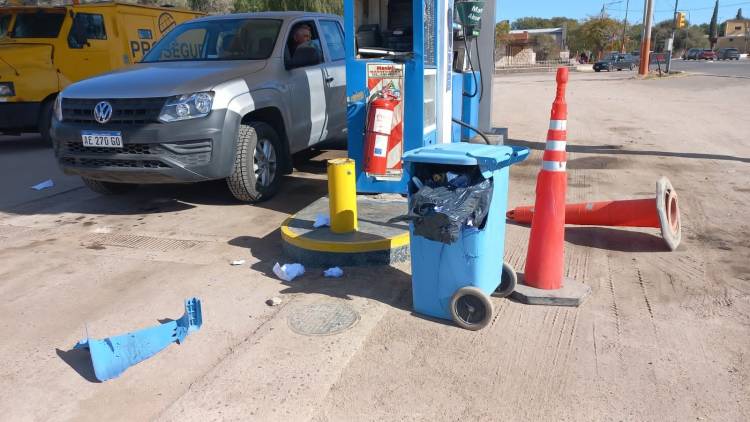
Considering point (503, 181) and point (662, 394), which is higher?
point (503, 181)

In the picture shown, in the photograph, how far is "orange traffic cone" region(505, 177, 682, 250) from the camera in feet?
14.5

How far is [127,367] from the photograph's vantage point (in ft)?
9.97

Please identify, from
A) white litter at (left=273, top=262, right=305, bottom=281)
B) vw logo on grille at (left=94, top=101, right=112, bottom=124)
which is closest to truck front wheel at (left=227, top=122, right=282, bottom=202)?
vw logo on grille at (left=94, top=101, right=112, bottom=124)

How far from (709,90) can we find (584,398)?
23017 millimetres

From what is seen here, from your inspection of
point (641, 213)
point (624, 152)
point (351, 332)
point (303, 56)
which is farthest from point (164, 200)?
point (624, 152)

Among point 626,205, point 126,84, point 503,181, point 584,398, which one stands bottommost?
point 584,398

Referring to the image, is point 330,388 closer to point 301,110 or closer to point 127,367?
point 127,367

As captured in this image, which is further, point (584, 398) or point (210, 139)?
point (210, 139)

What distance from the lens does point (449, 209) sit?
310 cm

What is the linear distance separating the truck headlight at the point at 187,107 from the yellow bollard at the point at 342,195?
5.12 ft

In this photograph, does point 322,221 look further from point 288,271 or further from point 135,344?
point 135,344

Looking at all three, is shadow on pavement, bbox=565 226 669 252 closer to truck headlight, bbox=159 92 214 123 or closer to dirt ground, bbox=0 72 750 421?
dirt ground, bbox=0 72 750 421

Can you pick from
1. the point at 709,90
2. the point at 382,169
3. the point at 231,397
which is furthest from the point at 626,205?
the point at 709,90

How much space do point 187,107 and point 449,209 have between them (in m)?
3.09
